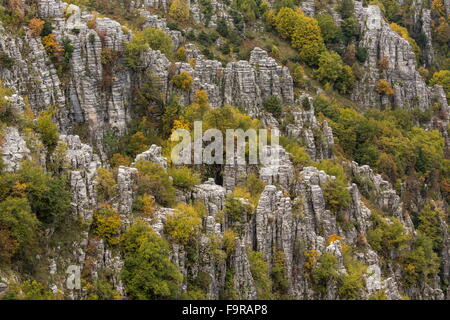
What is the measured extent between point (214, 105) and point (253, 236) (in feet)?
87.6

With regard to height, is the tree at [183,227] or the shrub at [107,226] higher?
the shrub at [107,226]

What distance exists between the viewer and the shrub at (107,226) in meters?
61.2

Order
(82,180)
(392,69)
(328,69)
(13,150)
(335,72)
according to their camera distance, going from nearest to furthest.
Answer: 1. (13,150)
2. (82,180)
3. (328,69)
4. (335,72)
5. (392,69)

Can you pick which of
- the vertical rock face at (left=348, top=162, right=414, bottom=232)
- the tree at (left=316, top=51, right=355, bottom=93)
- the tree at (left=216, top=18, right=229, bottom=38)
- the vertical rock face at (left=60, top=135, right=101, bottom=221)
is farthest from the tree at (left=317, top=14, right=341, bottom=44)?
the vertical rock face at (left=60, top=135, right=101, bottom=221)

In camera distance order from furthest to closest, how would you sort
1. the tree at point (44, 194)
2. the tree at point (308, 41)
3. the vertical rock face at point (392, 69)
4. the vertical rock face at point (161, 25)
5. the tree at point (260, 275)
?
the vertical rock face at point (392, 69)
the tree at point (308, 41)
the vertical rock face at point (161, 25)
the tree at point (260, 275)
the tree at point (44, 194)

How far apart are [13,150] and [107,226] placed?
9520 mm

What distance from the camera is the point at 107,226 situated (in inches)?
2425

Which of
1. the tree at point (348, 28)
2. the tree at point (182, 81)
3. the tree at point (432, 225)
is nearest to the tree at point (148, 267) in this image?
the tree at point (182, 81)

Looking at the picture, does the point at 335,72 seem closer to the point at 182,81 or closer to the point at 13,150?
the point at 182,81

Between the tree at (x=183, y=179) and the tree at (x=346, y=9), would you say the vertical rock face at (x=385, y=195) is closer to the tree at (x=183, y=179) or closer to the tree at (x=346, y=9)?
the tree at (x=183, y=179)

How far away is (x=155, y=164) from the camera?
72.4 meters

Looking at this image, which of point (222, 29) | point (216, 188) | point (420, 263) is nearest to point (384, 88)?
point (222, 29)

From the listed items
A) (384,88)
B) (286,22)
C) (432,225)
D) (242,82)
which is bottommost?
(432,225)

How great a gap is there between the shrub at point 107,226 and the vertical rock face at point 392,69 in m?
72.8
